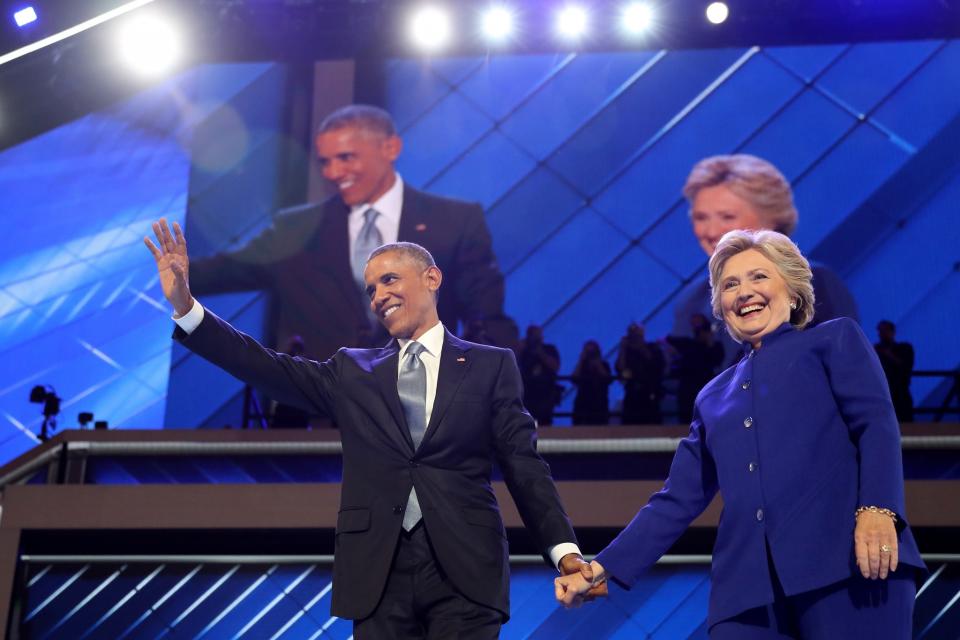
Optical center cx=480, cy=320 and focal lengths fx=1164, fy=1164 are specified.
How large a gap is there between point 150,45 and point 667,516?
801cm

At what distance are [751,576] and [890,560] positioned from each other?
272 mm

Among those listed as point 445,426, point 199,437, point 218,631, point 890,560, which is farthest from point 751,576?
point 199,437

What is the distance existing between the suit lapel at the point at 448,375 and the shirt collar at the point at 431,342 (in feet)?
0.04

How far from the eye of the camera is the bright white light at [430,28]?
9078 millimetres

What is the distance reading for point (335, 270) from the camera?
8.58 metres

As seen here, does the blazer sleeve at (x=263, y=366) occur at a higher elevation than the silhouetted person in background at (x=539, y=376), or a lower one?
lower

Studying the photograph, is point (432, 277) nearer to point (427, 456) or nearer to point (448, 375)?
point (448, 375)

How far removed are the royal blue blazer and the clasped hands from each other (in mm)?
31

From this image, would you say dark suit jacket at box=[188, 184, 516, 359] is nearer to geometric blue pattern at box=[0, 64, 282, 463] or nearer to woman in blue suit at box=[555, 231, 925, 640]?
geometric blue pattern at box=[0, 64, 282, 463]

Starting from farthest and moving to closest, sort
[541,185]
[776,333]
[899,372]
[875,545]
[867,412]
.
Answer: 1. [541,185]
2. [899,372]
3. [776,333]
4. [867,412]
5. [875,545]

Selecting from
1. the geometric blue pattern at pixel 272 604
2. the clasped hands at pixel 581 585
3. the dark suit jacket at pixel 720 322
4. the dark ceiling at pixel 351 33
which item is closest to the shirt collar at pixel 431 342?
the clasped hands at pixel 581 585

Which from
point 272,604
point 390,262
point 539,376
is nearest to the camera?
point 390,262

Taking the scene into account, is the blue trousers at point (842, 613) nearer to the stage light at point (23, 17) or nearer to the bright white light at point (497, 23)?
the stage light at point (23, 17)

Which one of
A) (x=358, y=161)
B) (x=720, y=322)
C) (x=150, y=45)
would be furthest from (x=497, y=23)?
(x=720, y=322)
